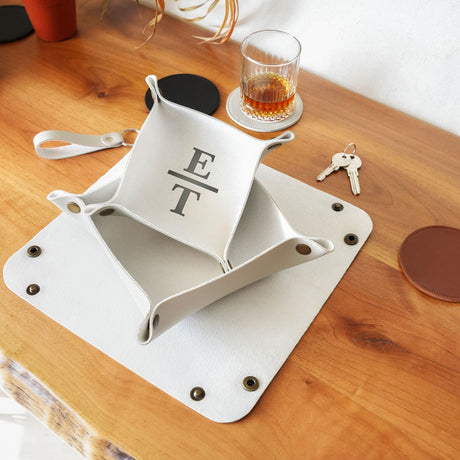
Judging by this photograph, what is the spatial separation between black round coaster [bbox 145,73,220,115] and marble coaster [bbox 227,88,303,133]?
0.02 meters

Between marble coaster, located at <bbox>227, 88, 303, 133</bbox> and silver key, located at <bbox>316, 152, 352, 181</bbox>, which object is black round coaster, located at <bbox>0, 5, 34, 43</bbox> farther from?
silver key, located at <bbox>316, 152, 352, 181</bbox>

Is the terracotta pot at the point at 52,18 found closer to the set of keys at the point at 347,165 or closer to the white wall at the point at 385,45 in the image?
the white wall at the point at 385,45

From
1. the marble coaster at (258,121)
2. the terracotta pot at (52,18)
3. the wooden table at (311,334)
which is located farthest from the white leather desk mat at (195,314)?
the terracotta pot at (52,18)

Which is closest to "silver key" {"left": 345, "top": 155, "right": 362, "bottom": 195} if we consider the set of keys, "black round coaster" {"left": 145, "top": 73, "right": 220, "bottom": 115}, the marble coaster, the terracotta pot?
the set of keys

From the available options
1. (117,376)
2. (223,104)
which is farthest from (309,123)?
(117,376)

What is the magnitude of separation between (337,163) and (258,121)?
130 mm

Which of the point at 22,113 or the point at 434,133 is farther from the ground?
the point at 434,133

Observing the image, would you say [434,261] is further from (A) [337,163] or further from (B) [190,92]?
(B) [190,92]

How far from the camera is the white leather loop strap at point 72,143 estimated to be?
0.65 meters

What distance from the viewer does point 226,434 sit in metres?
0.46

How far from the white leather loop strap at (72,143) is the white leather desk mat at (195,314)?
105 mm

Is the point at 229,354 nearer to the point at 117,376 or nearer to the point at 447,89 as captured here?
the point at 117,376

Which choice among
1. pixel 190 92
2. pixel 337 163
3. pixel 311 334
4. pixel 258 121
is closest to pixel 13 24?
pixel 190 92

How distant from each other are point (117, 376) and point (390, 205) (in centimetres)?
37
